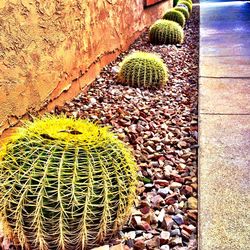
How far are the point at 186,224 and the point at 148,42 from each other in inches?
261

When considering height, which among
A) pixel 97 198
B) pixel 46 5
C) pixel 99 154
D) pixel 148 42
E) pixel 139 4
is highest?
pixel 46 5

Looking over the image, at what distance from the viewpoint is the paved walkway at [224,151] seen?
2480mm

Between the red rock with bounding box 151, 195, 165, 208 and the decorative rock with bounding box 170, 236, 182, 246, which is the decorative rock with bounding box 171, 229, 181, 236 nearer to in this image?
the decorative rock with bounding box 170, 236, 182, 246

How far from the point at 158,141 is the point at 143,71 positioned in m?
1.77

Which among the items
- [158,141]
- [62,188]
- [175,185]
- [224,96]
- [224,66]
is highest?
[62,188]

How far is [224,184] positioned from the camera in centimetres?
300

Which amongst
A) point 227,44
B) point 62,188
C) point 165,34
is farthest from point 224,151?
point 227,44

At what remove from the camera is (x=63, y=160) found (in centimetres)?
206

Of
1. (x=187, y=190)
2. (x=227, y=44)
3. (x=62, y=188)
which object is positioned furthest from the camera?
(x=227, y=44)

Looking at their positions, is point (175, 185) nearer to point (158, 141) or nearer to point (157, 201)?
point (157, 201)

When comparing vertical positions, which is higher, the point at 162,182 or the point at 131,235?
the point at 131,235

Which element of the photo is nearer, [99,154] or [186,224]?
[99,154]

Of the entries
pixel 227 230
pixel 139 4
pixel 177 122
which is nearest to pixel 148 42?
pixel 139 4

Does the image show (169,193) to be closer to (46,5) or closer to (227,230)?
(227,230)
